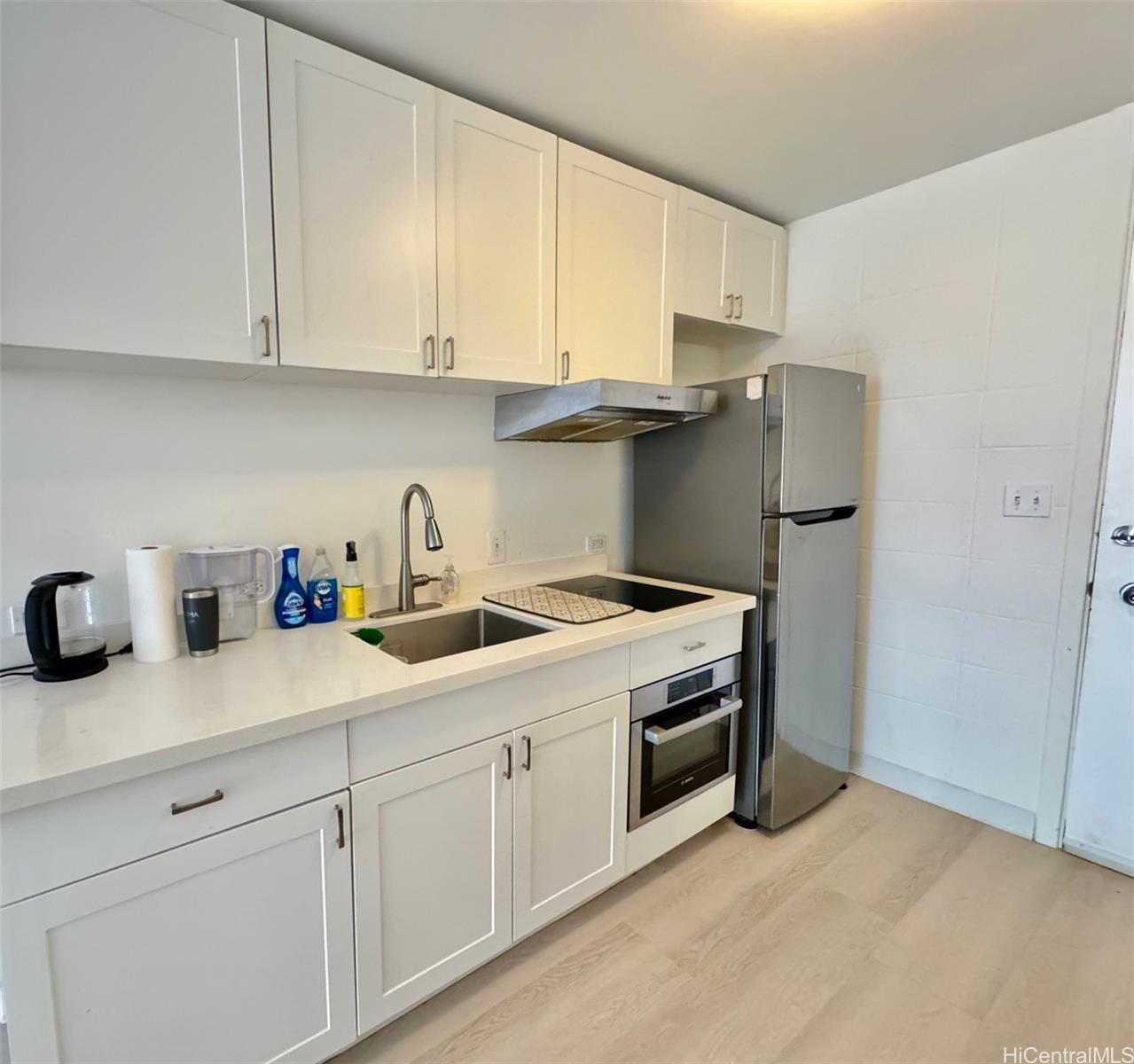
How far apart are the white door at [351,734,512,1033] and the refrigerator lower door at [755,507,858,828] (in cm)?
103

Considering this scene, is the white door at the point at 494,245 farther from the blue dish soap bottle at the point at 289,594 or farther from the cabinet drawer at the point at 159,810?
the cabinet drawer at the point at 159,810

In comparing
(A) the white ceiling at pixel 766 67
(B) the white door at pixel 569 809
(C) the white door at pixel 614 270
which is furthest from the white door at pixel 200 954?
(A) the white ceiling at pixel 766 67

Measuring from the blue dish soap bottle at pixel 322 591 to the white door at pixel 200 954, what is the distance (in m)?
0.66

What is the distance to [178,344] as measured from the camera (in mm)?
1247

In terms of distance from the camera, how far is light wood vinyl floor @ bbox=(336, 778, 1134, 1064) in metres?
1.37

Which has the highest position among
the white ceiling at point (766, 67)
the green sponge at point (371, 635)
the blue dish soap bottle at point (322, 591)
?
the white ceiling at point (766, 67)

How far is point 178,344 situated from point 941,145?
2313 millimetres

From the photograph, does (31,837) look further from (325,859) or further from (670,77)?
(670,77)

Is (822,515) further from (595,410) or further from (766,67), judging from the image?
(766,67)

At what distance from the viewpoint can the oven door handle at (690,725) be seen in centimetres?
177

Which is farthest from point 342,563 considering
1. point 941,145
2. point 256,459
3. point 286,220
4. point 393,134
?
point 941,145

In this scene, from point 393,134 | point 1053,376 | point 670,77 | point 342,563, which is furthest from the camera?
point 1053,376

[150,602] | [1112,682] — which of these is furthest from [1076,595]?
[150,602]

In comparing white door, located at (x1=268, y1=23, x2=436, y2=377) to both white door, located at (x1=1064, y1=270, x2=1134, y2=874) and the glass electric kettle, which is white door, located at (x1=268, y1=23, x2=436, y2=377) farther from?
white door, located at (x1=1064, y1=270, x2=1134, y2=874)
